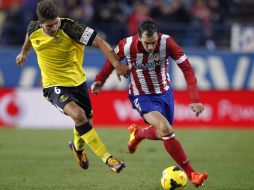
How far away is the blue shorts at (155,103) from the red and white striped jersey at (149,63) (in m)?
0.07

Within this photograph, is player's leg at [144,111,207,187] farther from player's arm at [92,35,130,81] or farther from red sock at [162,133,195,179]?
player's arm at [92,35,130,81]

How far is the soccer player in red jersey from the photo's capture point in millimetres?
8367

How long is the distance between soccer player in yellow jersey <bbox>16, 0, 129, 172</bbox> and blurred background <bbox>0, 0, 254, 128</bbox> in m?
7.29

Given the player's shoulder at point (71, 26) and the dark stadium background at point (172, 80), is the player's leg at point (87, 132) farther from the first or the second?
the dark stadium background at point (172, 80)

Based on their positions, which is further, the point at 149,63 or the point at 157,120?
the point at 149,63

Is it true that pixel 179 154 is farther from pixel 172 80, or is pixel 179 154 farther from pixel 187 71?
pixel 172 80

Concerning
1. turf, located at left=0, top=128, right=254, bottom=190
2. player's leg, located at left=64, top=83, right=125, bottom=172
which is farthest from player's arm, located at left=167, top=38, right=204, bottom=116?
player's leg, located at left=64, top=83, right=125, bottom=172

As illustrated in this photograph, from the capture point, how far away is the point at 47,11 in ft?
27.3

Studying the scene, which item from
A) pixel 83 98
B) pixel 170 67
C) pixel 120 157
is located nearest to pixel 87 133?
pixel 83 98

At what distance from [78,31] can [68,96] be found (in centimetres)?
85

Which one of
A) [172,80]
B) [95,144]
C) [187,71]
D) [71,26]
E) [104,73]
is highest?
[71,26]

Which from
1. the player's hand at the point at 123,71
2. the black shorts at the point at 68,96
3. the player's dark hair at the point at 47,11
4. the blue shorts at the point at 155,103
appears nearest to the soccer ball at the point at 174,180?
the blue shorts at the point at 155,103

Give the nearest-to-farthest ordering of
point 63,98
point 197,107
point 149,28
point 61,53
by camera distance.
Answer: point 197,107 → point 149,28 → point 63,98 → point 61,53

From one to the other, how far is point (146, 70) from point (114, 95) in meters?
7.80
